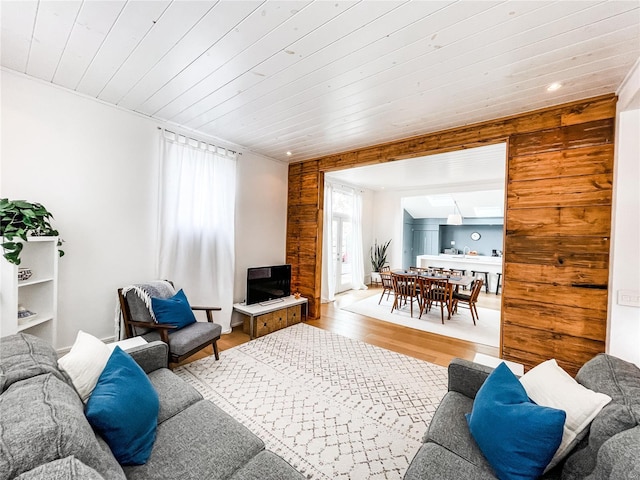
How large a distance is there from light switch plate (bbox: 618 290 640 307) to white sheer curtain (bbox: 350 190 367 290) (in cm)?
522

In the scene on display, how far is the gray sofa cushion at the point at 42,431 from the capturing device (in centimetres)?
71

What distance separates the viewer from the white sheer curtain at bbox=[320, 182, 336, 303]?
19.4ft

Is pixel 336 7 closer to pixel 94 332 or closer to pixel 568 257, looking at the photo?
pixel 568 257

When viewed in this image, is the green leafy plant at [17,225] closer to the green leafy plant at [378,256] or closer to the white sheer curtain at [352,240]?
the white sheer curtain at [352,240]

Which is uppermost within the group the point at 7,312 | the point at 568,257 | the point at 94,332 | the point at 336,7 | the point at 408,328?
the point at 336,7

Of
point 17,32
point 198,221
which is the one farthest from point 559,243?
point 17,32

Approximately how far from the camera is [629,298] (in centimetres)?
217

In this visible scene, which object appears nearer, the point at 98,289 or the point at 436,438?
the point at 436,438

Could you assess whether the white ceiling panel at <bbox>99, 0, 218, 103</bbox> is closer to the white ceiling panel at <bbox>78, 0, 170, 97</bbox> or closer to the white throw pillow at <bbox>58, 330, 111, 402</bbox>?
the white ceiling panel at <bbox>78, 0, 170, 97</bbox>

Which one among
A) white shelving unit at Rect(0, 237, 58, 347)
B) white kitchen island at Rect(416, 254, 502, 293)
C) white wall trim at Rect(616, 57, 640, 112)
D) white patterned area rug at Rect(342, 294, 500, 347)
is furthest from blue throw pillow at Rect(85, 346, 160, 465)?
white kitchen island at Rect(416, 254, 502, 293)

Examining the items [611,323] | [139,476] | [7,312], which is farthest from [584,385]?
[7,312]

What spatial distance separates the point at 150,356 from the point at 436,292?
4337 millimetres

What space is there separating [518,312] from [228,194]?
3.76 m

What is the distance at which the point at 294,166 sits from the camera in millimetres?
4777
